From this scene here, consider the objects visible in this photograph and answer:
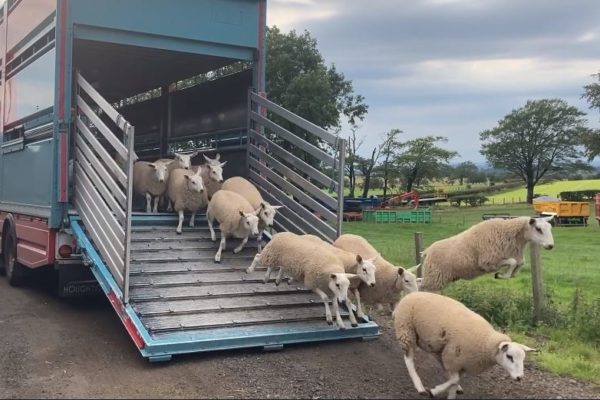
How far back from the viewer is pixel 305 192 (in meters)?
8.48

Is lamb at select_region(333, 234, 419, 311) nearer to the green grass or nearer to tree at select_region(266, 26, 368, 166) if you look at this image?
tree at select_region(266, 26, 368, 166)

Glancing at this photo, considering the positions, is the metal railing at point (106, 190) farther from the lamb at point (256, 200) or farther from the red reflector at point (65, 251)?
the lamb at point (256, 200)

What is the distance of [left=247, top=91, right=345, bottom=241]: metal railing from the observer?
24.4ft

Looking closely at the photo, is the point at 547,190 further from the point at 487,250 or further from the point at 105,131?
the point at 105,131

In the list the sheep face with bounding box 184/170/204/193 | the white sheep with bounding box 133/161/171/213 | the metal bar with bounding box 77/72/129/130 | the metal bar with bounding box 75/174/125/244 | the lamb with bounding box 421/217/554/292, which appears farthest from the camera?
the white sheep with bounding box 133/161/171/213

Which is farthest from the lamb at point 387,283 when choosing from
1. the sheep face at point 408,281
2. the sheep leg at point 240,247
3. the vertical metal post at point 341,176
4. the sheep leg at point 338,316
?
the sheep leg at point 240,247

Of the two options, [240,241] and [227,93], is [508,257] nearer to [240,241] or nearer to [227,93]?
[240,241]

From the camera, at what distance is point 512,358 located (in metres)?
4.27

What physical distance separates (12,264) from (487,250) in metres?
Result: 7.89

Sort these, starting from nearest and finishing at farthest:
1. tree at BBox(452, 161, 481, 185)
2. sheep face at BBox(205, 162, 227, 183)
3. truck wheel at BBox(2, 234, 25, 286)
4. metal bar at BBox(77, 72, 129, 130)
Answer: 1. metal bar at BBox(77, 72, 129, 130)
2. sheep face at BBox(205, 162, 227, 183)
3. truck wheel at BBox(2, 234, 25, 286)
4. tree at BBox(452, 161, 481, 185)

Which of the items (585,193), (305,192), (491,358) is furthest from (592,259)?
(585,193)

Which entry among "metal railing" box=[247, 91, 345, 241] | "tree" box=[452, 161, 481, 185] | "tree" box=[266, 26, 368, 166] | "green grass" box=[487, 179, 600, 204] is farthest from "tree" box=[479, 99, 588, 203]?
"metal railing" box=[247, 91, 345, 241]

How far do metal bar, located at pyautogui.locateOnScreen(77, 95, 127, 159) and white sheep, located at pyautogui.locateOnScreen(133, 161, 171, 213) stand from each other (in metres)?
1.92

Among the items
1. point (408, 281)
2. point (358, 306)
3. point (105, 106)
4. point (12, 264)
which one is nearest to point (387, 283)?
point (408, 281)
